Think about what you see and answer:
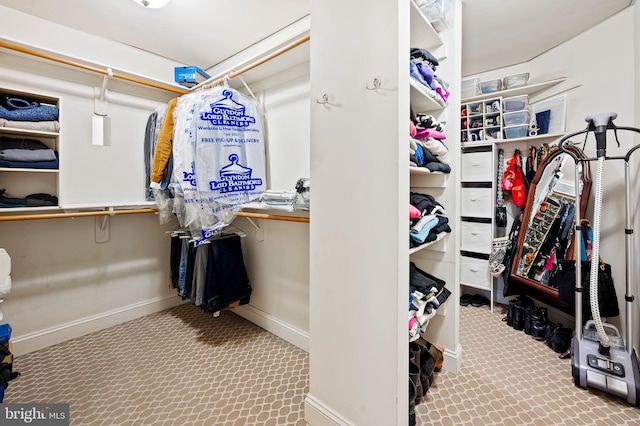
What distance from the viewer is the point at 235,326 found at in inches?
92.0

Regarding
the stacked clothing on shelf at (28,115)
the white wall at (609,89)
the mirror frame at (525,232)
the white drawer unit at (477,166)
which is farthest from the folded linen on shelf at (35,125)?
the white wall at (609,89)

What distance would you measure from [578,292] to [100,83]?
3.61 m

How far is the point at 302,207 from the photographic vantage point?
1660mm

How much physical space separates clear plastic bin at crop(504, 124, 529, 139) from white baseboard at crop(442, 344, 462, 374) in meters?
1.93

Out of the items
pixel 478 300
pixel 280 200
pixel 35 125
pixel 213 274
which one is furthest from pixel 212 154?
pixel 478 300

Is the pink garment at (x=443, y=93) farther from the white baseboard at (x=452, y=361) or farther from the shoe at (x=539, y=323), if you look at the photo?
the shoe at (x=539, y=323)

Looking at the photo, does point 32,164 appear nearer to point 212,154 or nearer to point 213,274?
point 212,154

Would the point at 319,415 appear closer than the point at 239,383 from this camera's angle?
Yes

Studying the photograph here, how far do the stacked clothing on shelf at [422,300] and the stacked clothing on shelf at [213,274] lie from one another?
4.25ft

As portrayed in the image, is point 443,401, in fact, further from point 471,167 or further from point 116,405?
point 471,167

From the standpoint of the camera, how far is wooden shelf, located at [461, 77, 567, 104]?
233cm

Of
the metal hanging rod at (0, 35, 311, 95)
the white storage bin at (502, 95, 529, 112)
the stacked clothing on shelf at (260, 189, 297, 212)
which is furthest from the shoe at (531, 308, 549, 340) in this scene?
the metal hanging rod at (0, 35, 311, 95)

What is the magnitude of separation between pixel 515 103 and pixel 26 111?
12.1 feet

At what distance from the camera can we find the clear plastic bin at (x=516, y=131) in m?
2.47
